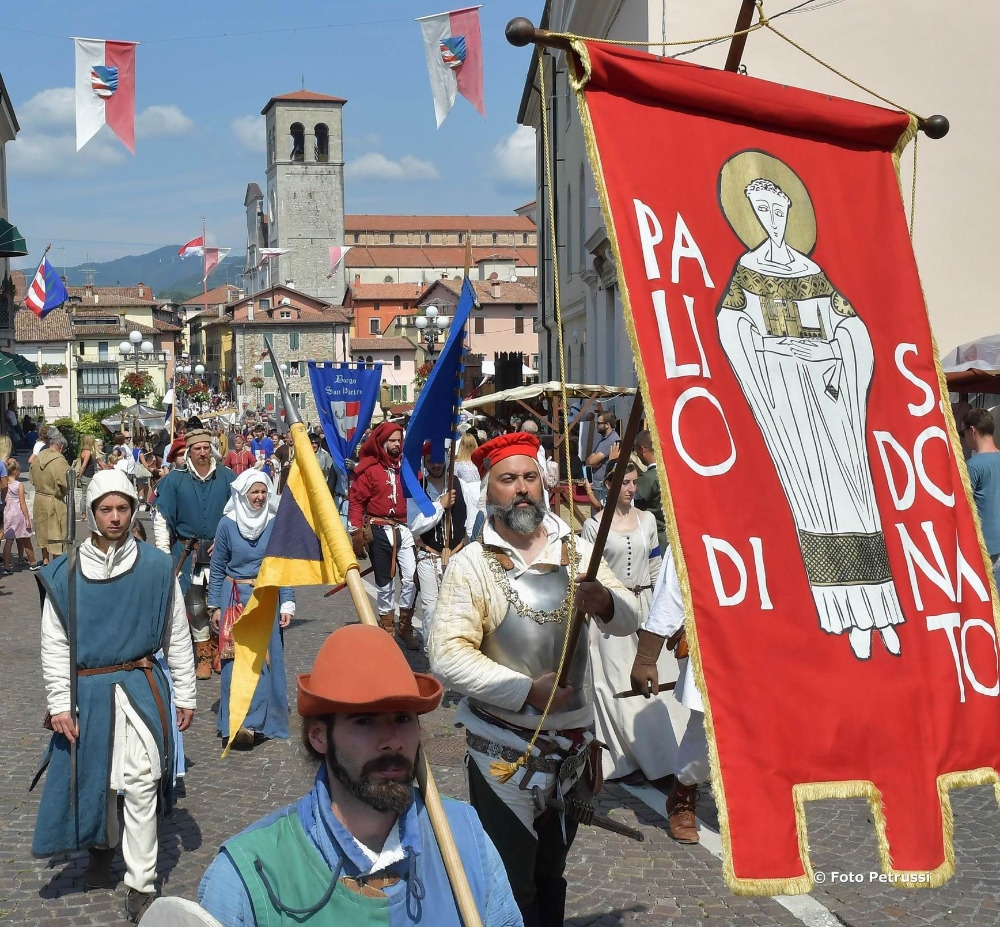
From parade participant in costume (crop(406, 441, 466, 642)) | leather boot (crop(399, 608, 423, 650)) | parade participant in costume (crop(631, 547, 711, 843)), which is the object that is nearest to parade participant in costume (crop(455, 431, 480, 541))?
parade participant in costume (crop(406, 441, 466, 642))

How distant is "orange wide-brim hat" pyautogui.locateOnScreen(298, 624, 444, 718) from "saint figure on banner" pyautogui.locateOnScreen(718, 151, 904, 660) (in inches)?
43.5

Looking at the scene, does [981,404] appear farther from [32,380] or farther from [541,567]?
[32,380]

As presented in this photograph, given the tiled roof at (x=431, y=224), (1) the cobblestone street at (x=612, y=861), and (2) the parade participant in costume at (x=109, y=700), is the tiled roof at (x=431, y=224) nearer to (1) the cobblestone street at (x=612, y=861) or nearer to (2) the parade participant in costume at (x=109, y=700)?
(1) the cobblestone street at (x=612, y=861)

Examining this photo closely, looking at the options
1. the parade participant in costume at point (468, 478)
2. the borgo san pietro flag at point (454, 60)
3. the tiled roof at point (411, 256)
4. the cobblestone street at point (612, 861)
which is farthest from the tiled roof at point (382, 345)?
the cobblestone street at point (612, 861)

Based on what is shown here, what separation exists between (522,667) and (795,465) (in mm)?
1238

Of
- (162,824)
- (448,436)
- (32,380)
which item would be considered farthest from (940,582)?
(32,380)

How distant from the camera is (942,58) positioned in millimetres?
19922

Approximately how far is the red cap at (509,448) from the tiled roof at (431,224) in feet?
475

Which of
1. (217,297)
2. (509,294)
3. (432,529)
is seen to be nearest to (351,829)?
(432,529)

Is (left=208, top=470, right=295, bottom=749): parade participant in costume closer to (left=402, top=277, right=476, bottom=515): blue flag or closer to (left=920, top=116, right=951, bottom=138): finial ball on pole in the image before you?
(left=402, top=277, right=476, bottom=515): blue flag

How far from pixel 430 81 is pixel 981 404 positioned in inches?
291

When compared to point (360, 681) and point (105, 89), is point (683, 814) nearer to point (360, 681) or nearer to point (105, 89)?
point (360, 681)

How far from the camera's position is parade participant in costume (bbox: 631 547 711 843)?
5.49 metres

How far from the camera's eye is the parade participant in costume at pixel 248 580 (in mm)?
7969
